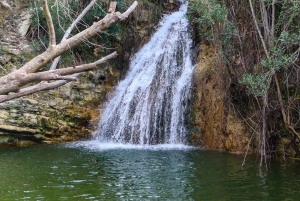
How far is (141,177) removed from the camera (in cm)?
779

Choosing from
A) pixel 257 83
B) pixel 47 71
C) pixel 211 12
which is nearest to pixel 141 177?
pixel 257 83

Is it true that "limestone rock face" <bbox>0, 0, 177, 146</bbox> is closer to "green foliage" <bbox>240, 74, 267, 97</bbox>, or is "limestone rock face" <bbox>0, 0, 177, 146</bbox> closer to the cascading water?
the cascading water

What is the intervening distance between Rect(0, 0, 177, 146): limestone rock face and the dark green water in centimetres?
204

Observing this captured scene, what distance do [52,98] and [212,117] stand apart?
21.8ft

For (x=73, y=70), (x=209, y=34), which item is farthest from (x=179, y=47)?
(x=73, y=70)

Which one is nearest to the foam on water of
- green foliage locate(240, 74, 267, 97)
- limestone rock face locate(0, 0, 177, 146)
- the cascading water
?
the cascading water

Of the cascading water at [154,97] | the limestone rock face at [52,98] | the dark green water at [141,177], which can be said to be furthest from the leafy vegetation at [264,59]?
Result: the limestone rock face at [52,98]

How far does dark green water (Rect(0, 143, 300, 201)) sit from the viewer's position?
6.48 meters

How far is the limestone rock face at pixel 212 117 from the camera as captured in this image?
11.5 m

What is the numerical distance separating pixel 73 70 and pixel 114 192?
4.21 meters

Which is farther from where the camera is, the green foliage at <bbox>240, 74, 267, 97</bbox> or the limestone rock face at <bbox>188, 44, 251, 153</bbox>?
the limestone rock face at <bbox>188, 44, 251, 153</bbox>

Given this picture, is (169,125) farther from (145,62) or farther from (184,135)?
(145,62)

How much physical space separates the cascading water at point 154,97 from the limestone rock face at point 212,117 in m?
0.50

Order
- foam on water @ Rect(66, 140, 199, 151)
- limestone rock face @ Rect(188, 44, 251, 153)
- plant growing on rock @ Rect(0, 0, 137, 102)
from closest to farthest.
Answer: plant growing on rock @ Rect(0, 0, 137, 102) → limestone rock face @ Rect(188, 44, 251, 153) → foam on water @ Rect(66, 140, 199, 151)
